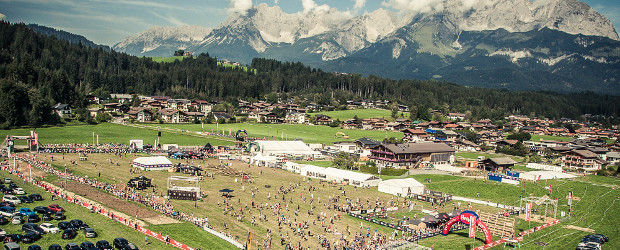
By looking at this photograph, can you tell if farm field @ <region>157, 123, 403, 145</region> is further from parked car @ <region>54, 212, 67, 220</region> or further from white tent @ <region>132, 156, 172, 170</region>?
parked car @ <region>54, 212, 67, 220</region>

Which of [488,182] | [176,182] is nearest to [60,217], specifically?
[176,182]

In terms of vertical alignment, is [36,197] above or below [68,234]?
above

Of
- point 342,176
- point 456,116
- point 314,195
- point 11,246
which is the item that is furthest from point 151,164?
point 456,116

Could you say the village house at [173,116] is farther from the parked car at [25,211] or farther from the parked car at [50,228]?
the parked car at [50,228]

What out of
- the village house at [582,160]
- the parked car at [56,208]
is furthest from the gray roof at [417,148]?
the parked car at [56,208]

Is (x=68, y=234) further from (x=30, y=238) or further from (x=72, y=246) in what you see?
(x=72, y=246)

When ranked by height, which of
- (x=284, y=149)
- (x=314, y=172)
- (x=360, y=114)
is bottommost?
(x=314, y=172)
